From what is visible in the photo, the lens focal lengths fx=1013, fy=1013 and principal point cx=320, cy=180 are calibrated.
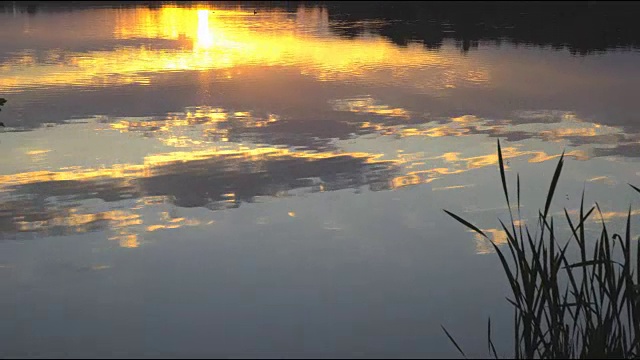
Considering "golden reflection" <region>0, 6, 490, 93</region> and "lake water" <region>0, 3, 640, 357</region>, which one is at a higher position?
"golden reflection" <region>0, 6, 490, 93</region>

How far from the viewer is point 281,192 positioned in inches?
236

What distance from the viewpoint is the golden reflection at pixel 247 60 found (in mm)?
10820

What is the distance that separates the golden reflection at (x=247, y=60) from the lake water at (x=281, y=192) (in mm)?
89

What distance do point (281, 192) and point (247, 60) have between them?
22.4 ft

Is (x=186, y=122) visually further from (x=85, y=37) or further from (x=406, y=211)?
(x=85, y=37)

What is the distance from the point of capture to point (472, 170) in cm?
648

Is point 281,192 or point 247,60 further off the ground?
point 247,60

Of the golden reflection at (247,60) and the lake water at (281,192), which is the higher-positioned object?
the golden reflection at (247,60)

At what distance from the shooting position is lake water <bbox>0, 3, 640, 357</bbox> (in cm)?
400

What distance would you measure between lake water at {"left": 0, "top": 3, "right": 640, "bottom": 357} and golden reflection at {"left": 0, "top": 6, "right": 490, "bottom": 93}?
89mm

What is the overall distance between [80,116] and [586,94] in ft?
15.1

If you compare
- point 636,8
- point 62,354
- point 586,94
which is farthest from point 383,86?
point 636,8

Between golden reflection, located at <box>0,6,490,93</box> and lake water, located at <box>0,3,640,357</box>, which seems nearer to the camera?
lake water, located at <box>0,3,640,357</box>

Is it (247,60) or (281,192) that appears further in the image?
(247,60)
